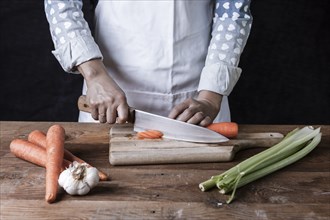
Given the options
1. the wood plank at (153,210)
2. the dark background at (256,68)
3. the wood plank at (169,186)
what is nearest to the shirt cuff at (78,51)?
the wood plank at (169,186)

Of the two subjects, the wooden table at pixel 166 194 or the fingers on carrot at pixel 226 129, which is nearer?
the wooden table at pixel 166 194

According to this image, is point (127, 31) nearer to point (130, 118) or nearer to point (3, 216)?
point (130, 118)

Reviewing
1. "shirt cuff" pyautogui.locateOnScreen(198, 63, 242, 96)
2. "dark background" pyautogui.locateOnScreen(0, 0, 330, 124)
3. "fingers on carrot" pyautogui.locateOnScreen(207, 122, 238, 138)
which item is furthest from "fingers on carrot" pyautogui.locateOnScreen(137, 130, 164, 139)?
"dark background" pyautogui.locateOnScreen(0, 0, 330, 124)

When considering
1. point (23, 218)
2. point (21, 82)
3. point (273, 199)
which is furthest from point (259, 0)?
point (23, 218)

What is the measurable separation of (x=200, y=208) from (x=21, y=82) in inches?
66.9

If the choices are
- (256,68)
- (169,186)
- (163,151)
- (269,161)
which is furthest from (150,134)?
(256,68)

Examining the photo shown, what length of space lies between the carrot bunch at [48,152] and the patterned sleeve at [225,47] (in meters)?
0.44

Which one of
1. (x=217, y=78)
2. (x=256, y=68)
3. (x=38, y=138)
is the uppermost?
(x=217, y=78)

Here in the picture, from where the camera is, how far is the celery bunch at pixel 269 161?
4.15ft

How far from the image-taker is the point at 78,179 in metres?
1.22

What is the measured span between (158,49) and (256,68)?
1.07m

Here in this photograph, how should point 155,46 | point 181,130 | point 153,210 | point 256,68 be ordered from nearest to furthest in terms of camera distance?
point 153,210 → point 181,130 → point 155,46 → point 256,68

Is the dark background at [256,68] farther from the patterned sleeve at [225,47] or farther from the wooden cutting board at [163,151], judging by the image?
the wooden cutting board at [163,151]

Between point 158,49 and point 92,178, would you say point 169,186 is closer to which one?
point 92,178
